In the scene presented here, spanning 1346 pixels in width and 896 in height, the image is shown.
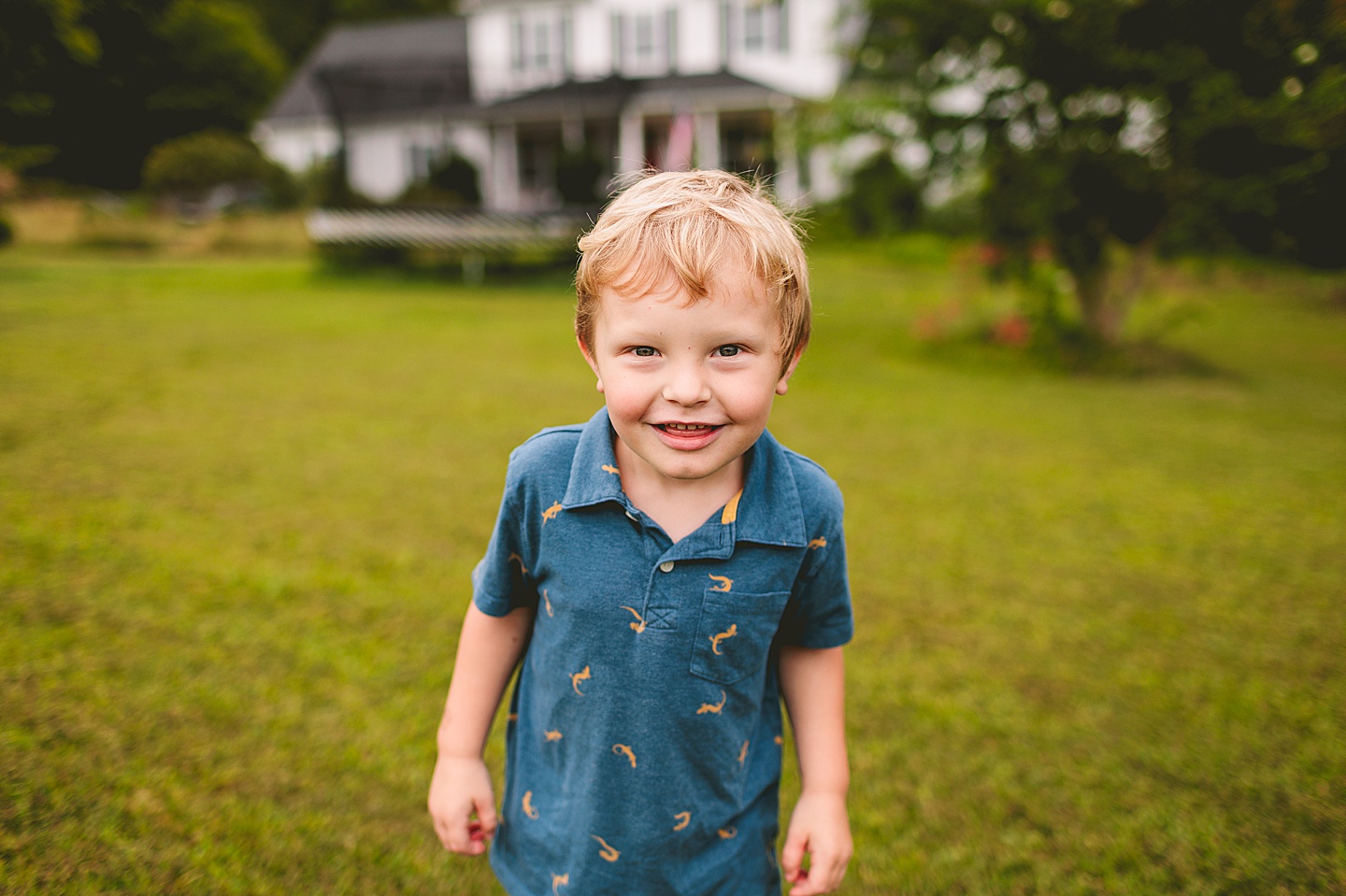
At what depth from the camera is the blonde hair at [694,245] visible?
102 centimetres

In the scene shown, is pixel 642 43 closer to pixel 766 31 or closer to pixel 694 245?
pixel 766 31

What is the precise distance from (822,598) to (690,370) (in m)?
0.44

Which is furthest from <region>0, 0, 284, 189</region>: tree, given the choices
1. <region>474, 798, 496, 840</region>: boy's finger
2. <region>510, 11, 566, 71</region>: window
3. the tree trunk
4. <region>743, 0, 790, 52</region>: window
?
<region>510, 11, 566, 71</region>: window

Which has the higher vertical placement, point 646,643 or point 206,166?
point 206,166

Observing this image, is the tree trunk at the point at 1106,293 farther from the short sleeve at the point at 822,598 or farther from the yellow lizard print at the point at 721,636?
the yellow lizard print at the point at 721,636

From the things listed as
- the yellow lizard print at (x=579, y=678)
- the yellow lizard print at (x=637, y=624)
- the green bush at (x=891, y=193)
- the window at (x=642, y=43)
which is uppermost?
the window at (x=642, y=43)

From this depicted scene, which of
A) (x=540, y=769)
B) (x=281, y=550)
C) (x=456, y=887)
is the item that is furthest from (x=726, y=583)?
(x=281, y=550)

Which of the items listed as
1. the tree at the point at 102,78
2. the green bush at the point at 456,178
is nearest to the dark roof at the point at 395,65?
the green bush at the point at 456,178

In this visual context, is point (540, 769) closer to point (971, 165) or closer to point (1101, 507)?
point (1101, 507)

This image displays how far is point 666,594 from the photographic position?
3.64 feet

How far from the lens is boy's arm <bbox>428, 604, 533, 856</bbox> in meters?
1.27

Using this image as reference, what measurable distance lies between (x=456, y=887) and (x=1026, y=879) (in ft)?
4.40

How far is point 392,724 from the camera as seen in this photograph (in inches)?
92.2

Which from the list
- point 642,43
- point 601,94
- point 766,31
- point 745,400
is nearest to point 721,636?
point 745,400
